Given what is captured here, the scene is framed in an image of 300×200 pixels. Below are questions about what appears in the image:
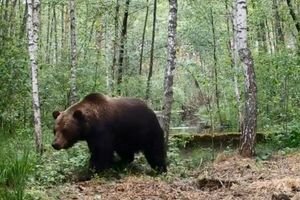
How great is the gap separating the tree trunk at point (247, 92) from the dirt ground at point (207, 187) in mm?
1527

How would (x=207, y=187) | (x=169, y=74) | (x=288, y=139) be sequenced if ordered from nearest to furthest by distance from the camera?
(x=207, y=187) < (x=169, y=74) < (x=288, y=139)

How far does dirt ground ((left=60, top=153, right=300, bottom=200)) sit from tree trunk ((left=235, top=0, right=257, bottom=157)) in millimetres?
1527

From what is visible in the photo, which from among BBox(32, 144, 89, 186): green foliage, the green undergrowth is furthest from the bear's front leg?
BBox(32, 144, 89, 186): green foliage

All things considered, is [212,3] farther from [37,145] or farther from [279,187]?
[279,187]

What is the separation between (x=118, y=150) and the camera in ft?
31.2

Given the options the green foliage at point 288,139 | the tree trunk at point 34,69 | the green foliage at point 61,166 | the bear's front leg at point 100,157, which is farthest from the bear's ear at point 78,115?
the green foliage at point 288,139

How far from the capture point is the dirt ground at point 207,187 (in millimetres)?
6602

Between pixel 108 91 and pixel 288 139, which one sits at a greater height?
pixel 108 91

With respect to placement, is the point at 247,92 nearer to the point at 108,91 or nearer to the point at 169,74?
the point at 169,74

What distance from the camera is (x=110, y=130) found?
359 inches

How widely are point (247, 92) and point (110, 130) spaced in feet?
10.1

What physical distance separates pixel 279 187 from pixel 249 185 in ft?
1.84

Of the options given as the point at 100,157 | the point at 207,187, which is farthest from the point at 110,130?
the point at 207,187

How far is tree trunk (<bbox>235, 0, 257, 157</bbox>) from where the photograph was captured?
10.6m
